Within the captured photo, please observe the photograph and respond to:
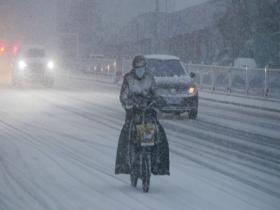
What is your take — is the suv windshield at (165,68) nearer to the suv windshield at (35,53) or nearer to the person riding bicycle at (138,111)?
the person riding bicycle at (138,111)

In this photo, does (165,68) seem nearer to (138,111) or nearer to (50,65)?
(138,111)

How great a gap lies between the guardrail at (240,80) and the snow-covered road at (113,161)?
8090mm

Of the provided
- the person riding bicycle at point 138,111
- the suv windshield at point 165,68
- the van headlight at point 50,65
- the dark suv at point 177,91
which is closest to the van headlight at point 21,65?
the van headlight at point 50,65

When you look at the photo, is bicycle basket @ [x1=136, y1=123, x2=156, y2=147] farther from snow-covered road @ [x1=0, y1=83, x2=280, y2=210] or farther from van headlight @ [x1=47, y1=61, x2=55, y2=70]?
van headlight @ [x1=47, y1=61, x2=55, y2=70]

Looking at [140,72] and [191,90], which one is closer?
Result: [140,72]

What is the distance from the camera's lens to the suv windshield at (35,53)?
3853cm

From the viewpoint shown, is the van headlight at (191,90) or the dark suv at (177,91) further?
the van headlight at (191,90)

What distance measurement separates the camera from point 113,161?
491 inches

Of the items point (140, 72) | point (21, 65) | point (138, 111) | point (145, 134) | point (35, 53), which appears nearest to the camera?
point (145, 134)

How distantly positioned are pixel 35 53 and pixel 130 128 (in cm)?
2966

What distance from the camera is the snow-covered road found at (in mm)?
9141

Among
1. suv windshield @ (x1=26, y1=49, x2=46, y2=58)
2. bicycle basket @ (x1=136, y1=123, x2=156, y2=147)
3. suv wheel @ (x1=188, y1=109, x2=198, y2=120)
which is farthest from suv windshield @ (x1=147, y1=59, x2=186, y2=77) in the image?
suv windshield @ (x1=26, y1=49, x2=46, y2=58)

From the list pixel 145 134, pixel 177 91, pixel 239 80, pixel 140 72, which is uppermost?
pixel 140 72

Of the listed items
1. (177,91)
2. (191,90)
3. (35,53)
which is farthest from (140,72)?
(35,53)
